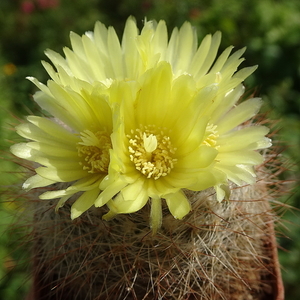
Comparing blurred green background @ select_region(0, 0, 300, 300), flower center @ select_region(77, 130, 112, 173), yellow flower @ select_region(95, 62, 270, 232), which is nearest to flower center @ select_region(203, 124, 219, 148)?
yellow flower @ select_region(95, 62, 270, 232)

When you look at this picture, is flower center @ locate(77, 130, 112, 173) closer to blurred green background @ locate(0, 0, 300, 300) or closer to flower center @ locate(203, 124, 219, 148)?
flower center @ locate(203, 124, 219, 148)

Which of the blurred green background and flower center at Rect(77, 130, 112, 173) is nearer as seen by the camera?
flower center at Rect(77, 130, 112, 173)

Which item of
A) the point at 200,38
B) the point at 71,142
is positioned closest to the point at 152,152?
the point at 71,142

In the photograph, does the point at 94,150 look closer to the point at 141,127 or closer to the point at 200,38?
the point at 141,127

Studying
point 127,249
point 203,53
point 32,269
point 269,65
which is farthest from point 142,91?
point 269,65

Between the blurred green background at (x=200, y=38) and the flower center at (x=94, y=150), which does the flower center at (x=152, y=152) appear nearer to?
the flower center at (x=94, y=150)

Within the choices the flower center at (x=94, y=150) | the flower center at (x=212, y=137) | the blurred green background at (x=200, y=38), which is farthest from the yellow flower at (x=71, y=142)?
the blurred green background at (x=200, y=38)
